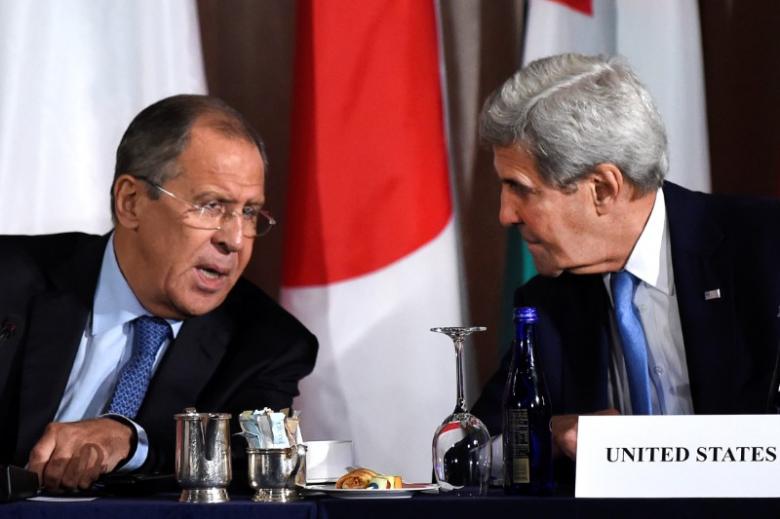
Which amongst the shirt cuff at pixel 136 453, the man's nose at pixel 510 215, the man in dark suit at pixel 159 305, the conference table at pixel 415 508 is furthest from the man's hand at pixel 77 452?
the man's nose at pixel 510 215

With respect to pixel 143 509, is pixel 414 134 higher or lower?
Result: higher

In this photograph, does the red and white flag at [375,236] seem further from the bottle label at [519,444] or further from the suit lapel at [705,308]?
the bottle label at [519,444]

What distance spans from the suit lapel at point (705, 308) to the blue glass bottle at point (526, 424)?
2.05 feet

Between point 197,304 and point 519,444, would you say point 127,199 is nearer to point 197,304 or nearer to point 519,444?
point 197,304

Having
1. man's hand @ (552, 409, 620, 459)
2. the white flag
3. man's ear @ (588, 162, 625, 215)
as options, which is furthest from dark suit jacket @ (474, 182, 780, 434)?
the white flag

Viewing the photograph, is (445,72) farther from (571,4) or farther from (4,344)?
(4,344)

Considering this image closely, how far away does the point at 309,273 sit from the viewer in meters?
3.01

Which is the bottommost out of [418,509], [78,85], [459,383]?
[418,509]

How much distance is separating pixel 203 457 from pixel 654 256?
1.12 meters

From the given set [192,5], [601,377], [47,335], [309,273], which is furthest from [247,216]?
[601,377]

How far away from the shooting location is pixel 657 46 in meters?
3.00

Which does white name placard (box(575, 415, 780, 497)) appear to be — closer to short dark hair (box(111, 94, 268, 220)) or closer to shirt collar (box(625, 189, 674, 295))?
shirt collar (box(625, 189, 674, 295))

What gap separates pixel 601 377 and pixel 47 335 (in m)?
1.25

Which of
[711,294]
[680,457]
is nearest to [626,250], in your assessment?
[711,294]
